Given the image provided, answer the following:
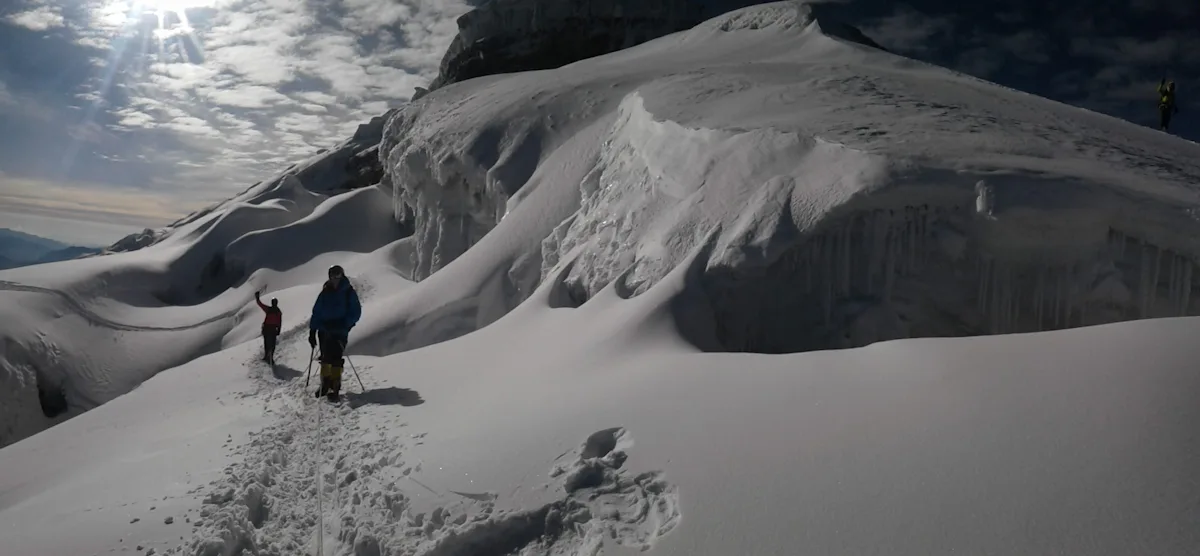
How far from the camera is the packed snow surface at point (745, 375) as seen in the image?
10.2ft

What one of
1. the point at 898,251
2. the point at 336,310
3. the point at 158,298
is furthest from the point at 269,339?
the point at 158,298

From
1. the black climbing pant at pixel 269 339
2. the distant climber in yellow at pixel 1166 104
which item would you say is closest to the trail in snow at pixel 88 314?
the black climbing pant at pixel 269 339

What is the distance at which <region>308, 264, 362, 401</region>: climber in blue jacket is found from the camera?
25.0 feet

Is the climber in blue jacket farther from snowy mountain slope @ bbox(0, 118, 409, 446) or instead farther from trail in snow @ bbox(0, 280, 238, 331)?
trail in snow @ bbox(0, 280, 238, 331)

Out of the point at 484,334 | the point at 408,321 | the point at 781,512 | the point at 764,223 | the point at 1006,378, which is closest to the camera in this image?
the point at 781,512

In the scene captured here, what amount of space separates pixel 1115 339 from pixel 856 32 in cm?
2718

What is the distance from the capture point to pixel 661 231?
8359 millimetres

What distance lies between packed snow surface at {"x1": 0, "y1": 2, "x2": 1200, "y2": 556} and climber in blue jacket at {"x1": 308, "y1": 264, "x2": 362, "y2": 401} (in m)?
0.46

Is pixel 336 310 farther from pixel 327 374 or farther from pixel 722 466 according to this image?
pixel 722 466

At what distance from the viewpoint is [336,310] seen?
7742 mm

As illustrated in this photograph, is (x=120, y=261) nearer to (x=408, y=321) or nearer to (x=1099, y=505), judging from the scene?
(x=408, y=321)

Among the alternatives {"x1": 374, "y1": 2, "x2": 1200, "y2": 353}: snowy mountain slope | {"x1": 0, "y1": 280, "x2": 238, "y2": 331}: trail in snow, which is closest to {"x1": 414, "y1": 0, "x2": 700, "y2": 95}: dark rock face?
{"x1": 0, "y1": 280, "x2": 238, "y2": 331}: trail in snow

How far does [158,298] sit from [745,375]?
23.6m

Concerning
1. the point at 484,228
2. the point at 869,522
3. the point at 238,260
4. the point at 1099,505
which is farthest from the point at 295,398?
the point at 238,260
